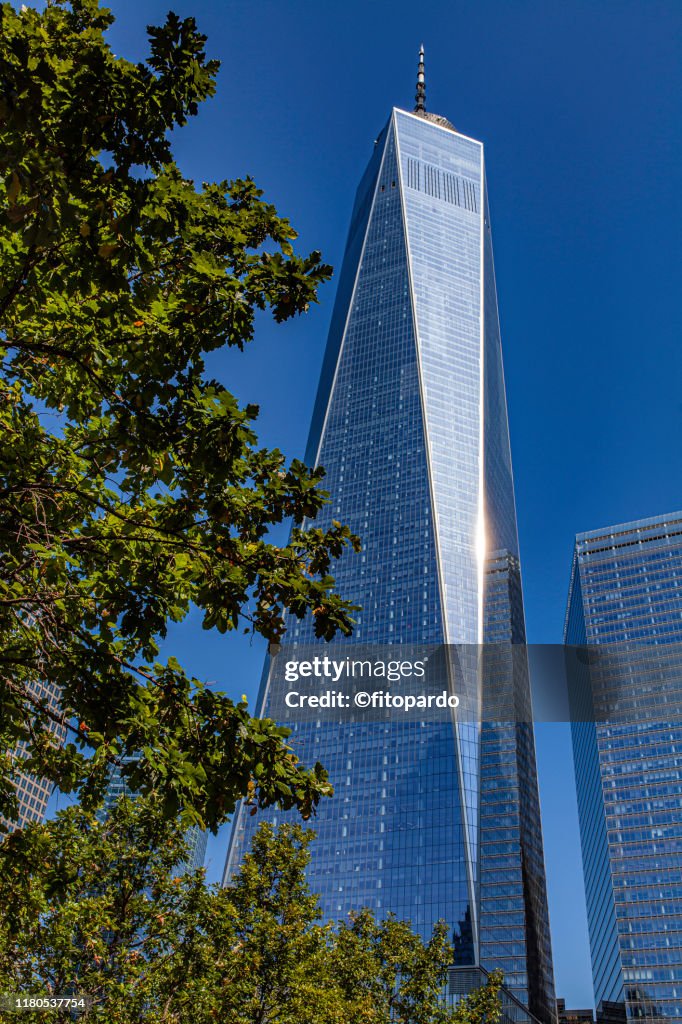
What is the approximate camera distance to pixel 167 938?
19.0 metres

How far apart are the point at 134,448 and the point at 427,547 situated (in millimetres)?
137197

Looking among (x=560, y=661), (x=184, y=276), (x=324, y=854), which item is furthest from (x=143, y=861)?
(x=560, y=661)

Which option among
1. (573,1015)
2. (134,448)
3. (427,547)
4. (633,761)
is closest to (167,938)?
(134,448)

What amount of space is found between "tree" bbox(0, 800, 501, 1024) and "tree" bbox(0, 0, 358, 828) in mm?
8060

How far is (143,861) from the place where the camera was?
19.5 meters

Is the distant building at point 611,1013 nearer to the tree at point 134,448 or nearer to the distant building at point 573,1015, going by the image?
the distant building at point 573,1015

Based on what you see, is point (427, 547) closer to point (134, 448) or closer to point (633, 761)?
point (633, 761)

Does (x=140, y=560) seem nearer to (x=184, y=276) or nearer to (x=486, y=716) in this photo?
(x=184, y=276)

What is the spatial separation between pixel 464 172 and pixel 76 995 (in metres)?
191

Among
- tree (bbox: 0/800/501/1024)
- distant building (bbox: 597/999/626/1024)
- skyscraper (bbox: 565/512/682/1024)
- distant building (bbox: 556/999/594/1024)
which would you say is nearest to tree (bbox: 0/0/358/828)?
tree (bbox: 0/800/501/1024)

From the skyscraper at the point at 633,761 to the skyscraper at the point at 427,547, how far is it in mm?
14572

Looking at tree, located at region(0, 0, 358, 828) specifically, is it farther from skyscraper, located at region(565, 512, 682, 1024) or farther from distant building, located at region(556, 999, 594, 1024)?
distant building, located at region(556, 999, 594, 1024)

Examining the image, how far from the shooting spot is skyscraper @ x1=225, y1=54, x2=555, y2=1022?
4747 inches

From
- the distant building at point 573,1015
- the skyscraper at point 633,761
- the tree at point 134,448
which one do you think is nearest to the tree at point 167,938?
the tree at point 134,448
